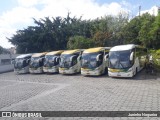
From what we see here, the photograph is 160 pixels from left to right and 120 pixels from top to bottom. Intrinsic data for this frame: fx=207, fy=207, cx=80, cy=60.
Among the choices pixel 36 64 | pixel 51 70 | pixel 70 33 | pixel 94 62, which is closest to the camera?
pixel 94 62

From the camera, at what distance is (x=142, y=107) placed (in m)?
9.38

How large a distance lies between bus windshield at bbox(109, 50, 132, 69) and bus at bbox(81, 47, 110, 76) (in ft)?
5.93

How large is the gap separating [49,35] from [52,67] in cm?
2078

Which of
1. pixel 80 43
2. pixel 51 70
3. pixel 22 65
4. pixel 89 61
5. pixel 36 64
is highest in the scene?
pixel 80 43

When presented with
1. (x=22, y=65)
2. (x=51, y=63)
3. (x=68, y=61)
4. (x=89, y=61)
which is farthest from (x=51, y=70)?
(x=89, y=61)

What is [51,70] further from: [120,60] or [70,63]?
[120,60]

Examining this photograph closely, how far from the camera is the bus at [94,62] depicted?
2052cm

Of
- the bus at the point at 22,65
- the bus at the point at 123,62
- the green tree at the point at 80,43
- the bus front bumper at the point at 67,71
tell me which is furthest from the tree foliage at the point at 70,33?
the bus at the point at 123,62

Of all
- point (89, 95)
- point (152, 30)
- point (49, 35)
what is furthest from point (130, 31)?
point (89, 95)

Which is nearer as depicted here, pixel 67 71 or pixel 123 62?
pixel 123 62

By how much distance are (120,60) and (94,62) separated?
303 cm

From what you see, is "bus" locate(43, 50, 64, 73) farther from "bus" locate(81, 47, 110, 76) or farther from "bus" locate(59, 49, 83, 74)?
"bus" locate(81, 47, 110, 76)

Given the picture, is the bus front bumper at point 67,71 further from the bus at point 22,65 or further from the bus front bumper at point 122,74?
the bus at point 22,65

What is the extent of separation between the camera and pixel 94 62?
2067cm
